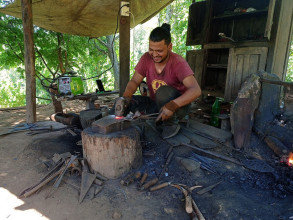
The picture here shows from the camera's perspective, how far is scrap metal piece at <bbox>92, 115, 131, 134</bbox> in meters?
2.29

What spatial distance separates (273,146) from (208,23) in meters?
3.39

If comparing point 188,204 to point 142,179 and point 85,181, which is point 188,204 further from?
point 85,181

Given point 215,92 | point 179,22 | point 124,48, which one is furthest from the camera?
point 179,22

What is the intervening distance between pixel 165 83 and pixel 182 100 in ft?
1.93

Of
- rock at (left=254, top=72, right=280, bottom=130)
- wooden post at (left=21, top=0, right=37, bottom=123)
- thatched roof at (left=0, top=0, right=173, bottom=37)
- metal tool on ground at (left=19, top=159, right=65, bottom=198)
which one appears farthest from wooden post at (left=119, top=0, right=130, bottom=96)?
rock at (left=254, top=72, right=280, bottom=130)

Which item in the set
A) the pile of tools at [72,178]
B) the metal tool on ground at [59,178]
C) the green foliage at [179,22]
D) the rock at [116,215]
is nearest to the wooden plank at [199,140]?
the pile of tools at [72,178]

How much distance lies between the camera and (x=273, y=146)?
256cm

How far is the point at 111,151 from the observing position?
2252mm

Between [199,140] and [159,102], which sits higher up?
[159,102]

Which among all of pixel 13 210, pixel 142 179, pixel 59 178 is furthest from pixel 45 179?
pixel 142 179

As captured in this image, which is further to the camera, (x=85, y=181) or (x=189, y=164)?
(x=189, y=164)

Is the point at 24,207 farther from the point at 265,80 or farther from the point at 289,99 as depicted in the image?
the point at 289,99

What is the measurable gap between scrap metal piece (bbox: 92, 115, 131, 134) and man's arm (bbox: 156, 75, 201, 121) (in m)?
0.43

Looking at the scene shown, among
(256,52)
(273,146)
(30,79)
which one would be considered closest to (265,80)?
(273,146)
